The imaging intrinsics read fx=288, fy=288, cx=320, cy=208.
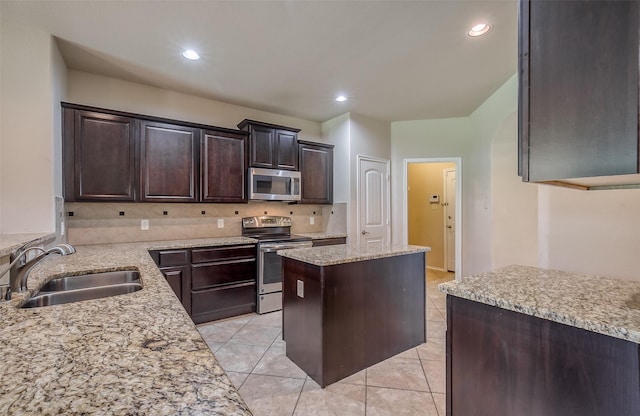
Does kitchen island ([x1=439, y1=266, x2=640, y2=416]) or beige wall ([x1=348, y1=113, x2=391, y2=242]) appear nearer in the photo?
kitchen island ([x1=439, y1=266, x2=640, y2=416])

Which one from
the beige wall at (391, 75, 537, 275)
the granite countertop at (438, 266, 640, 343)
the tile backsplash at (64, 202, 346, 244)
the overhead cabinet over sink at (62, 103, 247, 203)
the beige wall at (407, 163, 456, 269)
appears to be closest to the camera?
the granite countertop at (438, 266, 640, 343)

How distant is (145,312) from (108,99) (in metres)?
3.00

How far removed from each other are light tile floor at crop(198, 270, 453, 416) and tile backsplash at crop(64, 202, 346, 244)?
4.25 ft

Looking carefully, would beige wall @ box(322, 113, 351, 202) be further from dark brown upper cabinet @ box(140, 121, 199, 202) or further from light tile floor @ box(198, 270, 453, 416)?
light tile floor @ box(198, 270, 453, 416)

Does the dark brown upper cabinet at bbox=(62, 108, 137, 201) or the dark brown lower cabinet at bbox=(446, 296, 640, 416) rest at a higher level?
the dark brown upper cabinet at bbox=(62, 108, 137, 201)

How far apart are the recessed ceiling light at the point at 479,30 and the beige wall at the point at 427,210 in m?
3.30

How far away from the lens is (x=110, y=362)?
0.67 m

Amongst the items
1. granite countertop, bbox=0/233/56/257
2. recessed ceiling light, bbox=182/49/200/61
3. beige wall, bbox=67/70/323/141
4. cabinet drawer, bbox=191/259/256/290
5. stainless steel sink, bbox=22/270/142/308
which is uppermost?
recessed ceiling light, bbox=182/49/200/61

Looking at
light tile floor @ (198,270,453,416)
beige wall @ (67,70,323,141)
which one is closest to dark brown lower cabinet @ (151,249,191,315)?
light tile floor @ (198,270,453,416)

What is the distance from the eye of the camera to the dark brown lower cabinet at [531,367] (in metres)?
0.89

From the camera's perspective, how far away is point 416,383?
205cm

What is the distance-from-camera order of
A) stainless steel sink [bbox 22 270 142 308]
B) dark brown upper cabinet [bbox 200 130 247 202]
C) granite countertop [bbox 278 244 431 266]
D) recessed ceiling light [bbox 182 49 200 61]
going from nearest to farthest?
stainless steel sink [bbox 22 270 142 308]
granite countertop [bbox 278 244 431 266]
recessed ceiling light [bbox 182 49 200 61]
dark brown upper cabinet [bbox 200 130 247 202]

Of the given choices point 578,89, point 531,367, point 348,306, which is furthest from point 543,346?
point 348,306

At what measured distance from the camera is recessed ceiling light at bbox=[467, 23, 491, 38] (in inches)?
87.1
